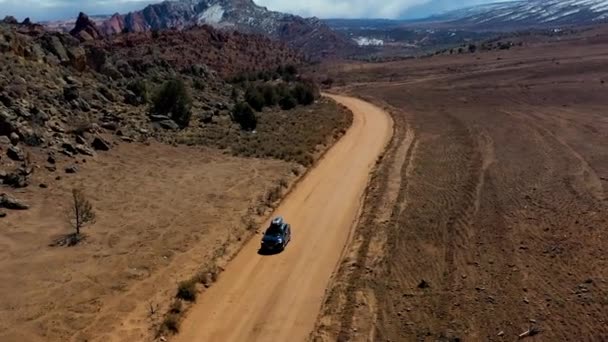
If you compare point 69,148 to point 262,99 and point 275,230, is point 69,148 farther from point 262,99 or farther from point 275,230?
point 262,99

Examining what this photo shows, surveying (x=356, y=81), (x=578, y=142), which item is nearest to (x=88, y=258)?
(x=578, y=142)

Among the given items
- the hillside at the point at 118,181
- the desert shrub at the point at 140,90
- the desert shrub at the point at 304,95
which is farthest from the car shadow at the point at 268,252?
the desert shrub at the point at 304,95

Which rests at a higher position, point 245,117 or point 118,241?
point 118,241

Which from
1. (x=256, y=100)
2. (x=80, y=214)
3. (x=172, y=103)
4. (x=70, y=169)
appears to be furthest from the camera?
(x=256, y=100)

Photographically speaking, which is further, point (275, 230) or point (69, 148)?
point (69, 148)

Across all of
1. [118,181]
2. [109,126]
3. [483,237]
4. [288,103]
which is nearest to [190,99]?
[109,126]

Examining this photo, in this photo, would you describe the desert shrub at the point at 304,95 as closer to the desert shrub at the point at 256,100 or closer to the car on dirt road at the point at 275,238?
the desert shrub at the point at 256,100

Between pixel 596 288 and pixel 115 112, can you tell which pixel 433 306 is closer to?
pixel 596 288
